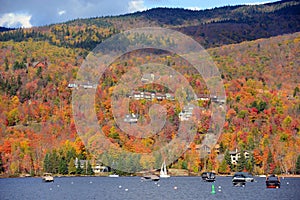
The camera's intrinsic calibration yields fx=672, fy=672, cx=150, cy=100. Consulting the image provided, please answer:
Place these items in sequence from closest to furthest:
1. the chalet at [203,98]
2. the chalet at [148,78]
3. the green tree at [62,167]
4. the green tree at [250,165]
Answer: the green tree at [62,167]
the green tree at [250,165]
the chalet at [203,98]
the chalet at [148,78]

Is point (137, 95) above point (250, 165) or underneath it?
above

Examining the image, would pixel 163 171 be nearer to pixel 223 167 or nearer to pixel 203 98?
pixel 223 167

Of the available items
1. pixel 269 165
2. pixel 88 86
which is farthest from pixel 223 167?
pixel 88 86

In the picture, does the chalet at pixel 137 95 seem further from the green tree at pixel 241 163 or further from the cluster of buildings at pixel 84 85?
the green tree at pixel 241 163

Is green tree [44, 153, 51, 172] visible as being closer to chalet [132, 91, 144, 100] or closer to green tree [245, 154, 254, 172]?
green tree [245, 154, 254, 172]

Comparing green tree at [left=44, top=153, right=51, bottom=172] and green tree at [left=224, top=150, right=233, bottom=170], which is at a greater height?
green tree at [left=224, top=150, right=233, bottom=170]

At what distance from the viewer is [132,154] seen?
128375mm

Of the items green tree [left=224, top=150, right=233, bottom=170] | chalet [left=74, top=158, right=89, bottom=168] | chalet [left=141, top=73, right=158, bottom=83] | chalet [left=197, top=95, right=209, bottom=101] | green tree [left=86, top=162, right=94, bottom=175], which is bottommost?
green tree [left=86, top=162, right=94, bottom=175]

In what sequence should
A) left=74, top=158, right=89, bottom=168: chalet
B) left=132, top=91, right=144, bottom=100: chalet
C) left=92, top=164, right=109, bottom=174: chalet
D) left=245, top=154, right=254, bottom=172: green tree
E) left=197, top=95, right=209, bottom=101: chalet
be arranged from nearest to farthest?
1. left=245, top=154, right=254, bottom=172: green tree
2. left=74, top=158, right=89, bottom=168: chalet
3. left=92, top=164, right=109, bottom=174: chalet
4. left=132, top=91, right=144, bottom=100: chalet
5. left=197, top=95, right=209, bottom=101: chalet

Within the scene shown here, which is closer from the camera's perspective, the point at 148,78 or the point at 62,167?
the point at 62,167

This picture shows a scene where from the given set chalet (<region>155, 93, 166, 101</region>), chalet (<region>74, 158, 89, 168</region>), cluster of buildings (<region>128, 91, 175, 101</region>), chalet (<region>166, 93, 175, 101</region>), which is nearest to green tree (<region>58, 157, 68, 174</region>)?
chalet (<region>74, 158, 89, 168</region>)

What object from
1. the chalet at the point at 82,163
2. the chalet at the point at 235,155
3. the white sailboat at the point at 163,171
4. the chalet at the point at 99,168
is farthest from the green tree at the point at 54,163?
the chalet at the point at 235,155

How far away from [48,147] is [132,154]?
25.2 metres

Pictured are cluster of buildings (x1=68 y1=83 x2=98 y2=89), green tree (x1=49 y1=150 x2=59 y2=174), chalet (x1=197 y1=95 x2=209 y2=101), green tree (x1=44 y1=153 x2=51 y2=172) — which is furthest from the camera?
cluster of buildings (x1=68 y1=83 x2=98 y2=89)
